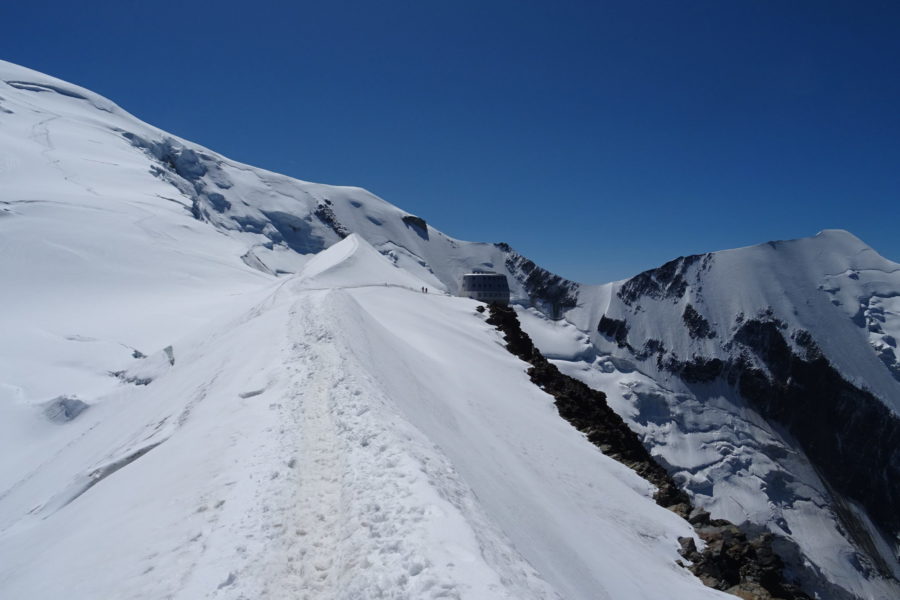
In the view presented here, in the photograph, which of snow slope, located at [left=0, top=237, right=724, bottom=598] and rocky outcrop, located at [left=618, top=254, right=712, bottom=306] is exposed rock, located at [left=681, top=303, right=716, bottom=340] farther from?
snow slope, located at [left=0, top=237, right=724, bottom=598]

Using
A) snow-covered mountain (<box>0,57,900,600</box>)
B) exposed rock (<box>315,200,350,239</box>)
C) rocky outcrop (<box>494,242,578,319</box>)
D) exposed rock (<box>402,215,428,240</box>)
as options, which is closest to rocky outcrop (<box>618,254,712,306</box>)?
rocky outcrop (<box>494,242,578,319</box>)

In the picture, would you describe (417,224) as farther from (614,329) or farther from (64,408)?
(64,408)

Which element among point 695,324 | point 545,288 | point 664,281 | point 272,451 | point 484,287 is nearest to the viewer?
point 272,451

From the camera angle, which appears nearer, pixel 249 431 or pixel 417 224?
pixel 249 431

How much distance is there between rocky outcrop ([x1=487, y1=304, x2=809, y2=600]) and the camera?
11.8 metres

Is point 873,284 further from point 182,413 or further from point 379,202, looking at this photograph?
point 182,413

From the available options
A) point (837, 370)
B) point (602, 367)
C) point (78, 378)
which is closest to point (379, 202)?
point (602, 367)

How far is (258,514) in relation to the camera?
6.74 meters

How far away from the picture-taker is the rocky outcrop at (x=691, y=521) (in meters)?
11.8

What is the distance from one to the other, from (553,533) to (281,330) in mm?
11949

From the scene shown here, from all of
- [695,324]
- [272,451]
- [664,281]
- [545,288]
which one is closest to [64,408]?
[272,451]

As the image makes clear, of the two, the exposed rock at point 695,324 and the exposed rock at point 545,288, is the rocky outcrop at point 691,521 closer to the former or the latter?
the exposed rock at point 545,288

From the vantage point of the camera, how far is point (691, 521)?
49.3 feet

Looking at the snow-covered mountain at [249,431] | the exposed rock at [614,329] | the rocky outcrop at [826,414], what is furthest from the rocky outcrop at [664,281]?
the snow-covered mountain at [249,431]
